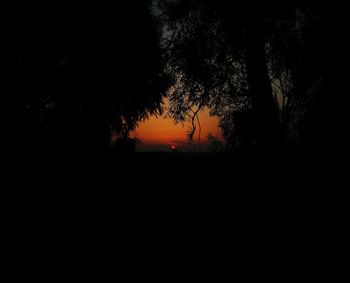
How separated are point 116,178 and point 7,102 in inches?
353

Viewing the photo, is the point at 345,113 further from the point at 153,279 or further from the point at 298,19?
the point at 153,279

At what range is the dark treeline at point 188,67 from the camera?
11.2m

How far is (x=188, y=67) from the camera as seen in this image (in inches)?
531

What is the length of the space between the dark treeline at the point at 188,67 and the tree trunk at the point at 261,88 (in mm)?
36

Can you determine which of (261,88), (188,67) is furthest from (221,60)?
(261,88)

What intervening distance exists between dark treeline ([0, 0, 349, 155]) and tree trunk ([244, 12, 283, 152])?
0.04 meters

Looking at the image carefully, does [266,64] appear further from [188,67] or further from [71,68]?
[71,68]

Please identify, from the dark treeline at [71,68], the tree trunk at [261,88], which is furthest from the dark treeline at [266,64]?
the dark treeline at [71,68]

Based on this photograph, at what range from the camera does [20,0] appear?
43.3 feet

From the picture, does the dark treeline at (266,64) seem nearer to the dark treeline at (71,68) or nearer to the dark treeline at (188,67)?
the dark treeline at (188,67)

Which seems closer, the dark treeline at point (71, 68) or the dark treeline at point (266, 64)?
the dark treeline at point (266, 64)

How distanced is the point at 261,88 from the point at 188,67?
395 centimetres

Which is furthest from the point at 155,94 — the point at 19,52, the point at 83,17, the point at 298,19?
the point at 298,19

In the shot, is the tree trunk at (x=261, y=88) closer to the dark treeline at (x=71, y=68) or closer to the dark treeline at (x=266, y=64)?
the dark treeline at (x=266, y=64)
